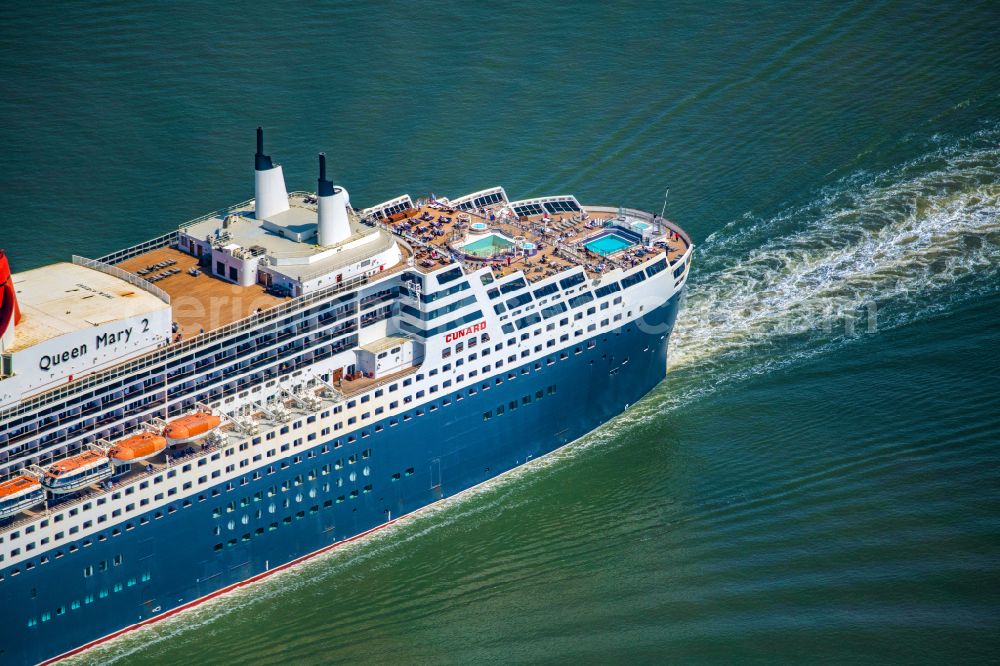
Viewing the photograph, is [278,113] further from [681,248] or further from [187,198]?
[681,248]

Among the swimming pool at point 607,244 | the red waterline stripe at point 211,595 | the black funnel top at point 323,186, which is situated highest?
the black funnel top at point 323,186

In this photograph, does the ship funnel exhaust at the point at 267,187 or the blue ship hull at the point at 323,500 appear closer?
the blue ship hull at the point at 323,500

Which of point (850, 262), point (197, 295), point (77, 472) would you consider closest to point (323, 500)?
point (197, 295)

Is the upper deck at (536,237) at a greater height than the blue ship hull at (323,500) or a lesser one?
greater

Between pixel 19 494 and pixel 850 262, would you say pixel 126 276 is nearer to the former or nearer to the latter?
pixel 19 494

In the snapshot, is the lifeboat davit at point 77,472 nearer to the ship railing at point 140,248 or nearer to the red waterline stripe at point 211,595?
the red waterline stripe at point 211,595

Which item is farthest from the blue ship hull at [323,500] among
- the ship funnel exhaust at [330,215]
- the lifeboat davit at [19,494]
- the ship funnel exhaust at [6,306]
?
the ship funnel exhaust at [330,215]
